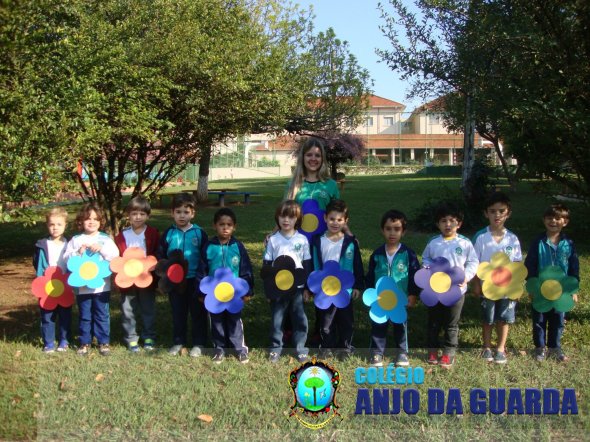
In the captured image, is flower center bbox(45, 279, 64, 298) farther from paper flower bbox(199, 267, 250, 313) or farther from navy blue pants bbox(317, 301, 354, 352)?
navy blue pants bbox(317, 301, 354, 352)

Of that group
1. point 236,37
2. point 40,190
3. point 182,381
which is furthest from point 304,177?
point 236,37

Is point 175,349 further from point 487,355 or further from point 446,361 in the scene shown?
point 487,355

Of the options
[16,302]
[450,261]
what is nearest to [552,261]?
[450,261]

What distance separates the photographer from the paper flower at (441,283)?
407 cm

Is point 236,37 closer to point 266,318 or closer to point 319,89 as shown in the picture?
point 266,318

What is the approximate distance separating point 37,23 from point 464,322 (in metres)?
5.60

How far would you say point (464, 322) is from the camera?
5414mm

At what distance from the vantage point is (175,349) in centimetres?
452

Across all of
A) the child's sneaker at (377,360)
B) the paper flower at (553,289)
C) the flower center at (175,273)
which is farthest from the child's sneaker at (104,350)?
the paper flower at (553,289)

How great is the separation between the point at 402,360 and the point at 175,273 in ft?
6.20

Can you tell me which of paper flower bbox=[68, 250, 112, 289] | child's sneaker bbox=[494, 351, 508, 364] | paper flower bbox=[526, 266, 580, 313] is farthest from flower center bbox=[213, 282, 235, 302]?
paper flower bbox=[526, 266, 580, 313]

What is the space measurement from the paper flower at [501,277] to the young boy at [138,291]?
8.72ft

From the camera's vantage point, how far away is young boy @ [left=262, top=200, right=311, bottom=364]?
433 cm

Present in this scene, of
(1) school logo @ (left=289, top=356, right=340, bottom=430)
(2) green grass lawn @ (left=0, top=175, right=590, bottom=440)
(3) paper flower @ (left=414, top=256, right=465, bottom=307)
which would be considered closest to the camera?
(2) green grass lawn @ (left=0, top=175, right=590, bottom=440)
